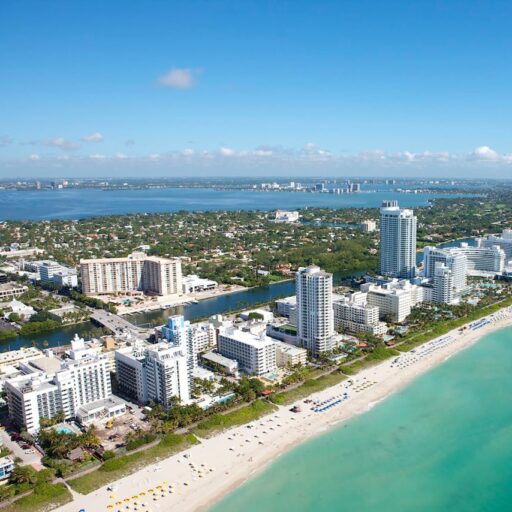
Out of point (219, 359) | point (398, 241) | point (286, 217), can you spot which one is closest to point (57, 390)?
point (219, 359)

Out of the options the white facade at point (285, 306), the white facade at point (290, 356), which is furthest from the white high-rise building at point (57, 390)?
the white facade at point (285, 306)

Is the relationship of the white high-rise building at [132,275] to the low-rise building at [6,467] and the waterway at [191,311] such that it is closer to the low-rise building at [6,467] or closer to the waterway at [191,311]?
the waterway at [191,311]

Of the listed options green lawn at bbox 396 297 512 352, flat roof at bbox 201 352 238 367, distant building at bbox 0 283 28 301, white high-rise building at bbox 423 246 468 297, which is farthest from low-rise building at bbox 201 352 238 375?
distant building at bbox 0 283 28 301

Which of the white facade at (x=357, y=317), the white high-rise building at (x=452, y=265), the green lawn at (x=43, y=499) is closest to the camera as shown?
the green lawn at (x=43, y=499)

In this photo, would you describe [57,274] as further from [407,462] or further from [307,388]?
[407,462]

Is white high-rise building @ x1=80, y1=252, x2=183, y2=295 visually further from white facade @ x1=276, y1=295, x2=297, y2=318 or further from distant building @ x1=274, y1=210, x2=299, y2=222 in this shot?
distant building @ x1=274, y1=210, x2=299, y2=222

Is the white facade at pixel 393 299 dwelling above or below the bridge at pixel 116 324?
above

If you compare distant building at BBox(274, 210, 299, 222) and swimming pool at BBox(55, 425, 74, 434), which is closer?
swimming pool at BBox(55, 425, 74, 434)
